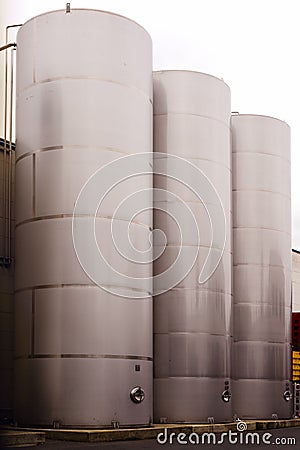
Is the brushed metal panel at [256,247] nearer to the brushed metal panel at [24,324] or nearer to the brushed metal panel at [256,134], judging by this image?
the brushed metal panel at [256,134]

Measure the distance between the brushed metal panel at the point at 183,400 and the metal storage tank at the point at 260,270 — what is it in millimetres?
4066

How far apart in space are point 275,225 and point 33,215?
1058cm

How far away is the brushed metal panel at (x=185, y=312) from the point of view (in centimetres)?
2127

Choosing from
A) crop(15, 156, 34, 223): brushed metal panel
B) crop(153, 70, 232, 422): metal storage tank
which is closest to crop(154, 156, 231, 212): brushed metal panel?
crop(153, 70, 232, 422): metal storage tank

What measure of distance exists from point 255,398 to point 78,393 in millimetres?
9585

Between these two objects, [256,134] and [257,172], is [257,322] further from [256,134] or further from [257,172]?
[256,134]

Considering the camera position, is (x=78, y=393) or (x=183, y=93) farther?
(x=183, y=93)

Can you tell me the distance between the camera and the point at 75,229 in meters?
17.6

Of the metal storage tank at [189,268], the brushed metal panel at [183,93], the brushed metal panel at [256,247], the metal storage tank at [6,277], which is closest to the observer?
the metal storage tank at [6,277]

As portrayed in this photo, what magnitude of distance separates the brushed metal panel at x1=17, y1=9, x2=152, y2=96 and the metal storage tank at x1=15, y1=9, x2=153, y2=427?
0.02 meters

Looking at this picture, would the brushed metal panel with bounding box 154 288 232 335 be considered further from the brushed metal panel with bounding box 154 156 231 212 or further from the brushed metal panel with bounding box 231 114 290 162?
the brushed metal panel with bounding box 231 114 290 162

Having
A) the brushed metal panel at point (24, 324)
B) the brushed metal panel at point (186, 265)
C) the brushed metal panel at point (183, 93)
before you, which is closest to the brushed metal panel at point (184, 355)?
the brushed metal panel at point (186, 265)

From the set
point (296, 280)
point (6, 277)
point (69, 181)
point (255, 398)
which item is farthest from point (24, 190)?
point (296, 280)

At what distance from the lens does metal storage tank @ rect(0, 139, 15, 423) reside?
20.4m
